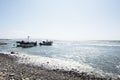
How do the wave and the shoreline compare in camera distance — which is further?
the wave

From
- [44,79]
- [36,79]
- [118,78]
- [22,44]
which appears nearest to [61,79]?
[44,79]

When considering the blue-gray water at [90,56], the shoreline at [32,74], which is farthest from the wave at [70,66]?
the shoreline at [32,74]

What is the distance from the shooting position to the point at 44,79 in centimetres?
1387

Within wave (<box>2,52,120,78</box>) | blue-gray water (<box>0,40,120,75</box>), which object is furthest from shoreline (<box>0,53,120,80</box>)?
blue-gray water (<box>0,40,120,75</box>)

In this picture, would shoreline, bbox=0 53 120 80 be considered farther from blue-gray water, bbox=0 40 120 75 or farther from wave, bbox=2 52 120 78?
blue-gray water, bbox=0 40 120 75

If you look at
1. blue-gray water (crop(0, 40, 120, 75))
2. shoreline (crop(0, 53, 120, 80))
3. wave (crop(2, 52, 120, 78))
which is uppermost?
shoreline (crop(0, 53, 120, 80))

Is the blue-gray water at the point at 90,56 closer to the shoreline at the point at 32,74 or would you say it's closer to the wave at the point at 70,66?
the wave at the point at 70,66

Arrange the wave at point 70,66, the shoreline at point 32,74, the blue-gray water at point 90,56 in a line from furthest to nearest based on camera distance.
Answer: the blue-gray water at point 90,56 < the wave at point 70,66 < the shoreline at point 32,74

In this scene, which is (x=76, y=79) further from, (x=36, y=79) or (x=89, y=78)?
(x=36, y=79)

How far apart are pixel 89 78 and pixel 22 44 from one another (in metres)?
70.2

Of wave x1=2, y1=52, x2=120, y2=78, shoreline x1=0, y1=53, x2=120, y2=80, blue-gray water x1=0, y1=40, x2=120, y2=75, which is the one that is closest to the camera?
shoreline x1=0, y1=53, x2=120, y2=80

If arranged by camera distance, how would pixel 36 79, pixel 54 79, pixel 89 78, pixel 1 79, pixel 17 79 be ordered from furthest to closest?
pixel 89 78
pixel 54 79
pixel 36 79
pixel 17 79
pixel 1 79

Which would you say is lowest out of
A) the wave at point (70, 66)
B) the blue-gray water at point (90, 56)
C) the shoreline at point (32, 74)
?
the blue-gray water at point (90, 56)

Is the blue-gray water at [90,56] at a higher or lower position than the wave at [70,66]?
lower
